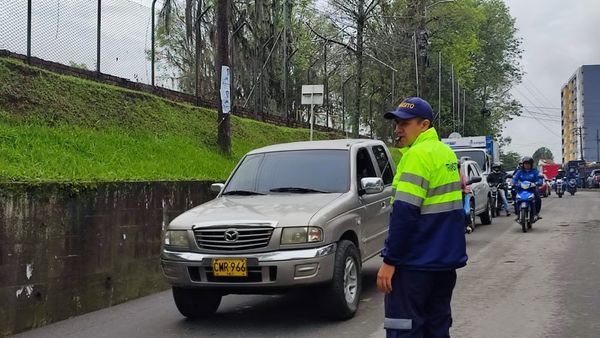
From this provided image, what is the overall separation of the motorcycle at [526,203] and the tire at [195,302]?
985 centimetres

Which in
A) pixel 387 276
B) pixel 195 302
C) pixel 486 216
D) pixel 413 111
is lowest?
pixel 195 302

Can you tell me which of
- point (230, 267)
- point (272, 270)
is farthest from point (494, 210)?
point (230, 267)

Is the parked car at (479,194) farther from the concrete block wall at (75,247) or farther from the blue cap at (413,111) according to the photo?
the blue cap at (413,111)

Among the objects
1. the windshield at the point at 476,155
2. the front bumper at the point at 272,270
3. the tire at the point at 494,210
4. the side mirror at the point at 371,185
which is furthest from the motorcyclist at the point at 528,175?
the front bumper at the point at 272,270

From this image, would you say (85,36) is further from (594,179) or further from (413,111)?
(594,179)

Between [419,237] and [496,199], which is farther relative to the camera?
[496,199]

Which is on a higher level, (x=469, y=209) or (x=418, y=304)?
(x=469, y=209)

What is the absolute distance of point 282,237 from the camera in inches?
236

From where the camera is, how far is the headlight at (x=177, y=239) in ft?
20.7

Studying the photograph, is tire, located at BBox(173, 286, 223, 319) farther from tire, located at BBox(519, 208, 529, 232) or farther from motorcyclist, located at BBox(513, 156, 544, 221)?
motorcyclist, located at BBox(513, 156, 544, 221)

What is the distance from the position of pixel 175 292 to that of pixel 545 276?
5.16 meters

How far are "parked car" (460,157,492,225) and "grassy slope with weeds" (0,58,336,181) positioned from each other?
5.64m

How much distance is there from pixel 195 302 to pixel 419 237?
3561 mm

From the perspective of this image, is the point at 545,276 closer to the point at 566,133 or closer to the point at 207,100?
the point at 207,100
